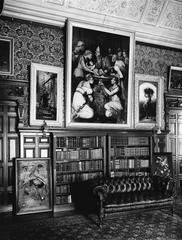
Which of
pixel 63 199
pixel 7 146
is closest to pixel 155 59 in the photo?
pixel 63 199

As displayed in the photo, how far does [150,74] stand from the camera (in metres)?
7.96

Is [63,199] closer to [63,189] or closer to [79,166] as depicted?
[63,189]

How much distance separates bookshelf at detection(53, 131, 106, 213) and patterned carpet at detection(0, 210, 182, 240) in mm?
721

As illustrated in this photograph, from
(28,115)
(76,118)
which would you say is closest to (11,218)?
(28,115)

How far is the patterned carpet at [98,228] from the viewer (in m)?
4.78

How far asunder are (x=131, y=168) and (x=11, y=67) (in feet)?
13.5

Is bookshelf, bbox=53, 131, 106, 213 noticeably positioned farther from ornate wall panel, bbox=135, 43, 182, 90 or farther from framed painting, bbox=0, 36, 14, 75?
ornate wall panel, bbox=135, 43, 182, 90

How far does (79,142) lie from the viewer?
6.83 metres

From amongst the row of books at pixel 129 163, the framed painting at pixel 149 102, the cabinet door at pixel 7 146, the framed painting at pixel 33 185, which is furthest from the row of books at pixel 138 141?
the cabinet door at pixel 7 146

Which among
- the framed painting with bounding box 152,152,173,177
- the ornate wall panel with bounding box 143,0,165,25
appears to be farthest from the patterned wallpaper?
the framed painting with bounding box 152,152,173,177

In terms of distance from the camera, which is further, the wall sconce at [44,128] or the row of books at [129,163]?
the row of books at [129,163]

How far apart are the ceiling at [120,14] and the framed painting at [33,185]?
3432 mm

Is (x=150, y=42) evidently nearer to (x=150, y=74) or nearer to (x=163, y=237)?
(x=150, y=74)

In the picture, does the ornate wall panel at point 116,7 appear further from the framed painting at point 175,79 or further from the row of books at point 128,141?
the row of books at point 128,141
